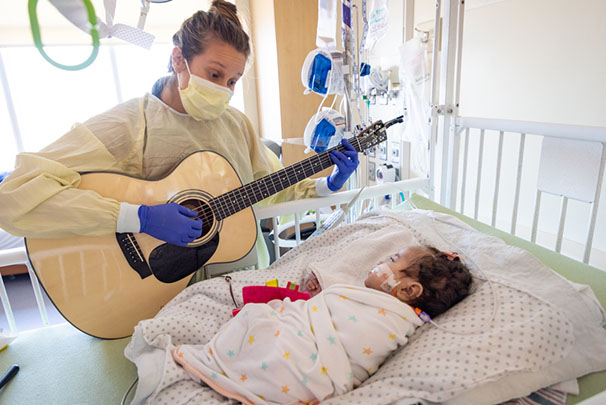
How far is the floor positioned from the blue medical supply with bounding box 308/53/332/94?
6.77ft

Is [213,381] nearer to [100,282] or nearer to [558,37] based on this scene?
[100,282]

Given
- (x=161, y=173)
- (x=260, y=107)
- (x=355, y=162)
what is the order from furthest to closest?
(x=260, y=107) < (x=355, y=162) < (x=161, y=173)

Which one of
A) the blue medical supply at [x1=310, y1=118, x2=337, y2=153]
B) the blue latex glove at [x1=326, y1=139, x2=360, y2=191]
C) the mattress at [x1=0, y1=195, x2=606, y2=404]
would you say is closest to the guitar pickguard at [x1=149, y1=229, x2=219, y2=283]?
the mattress at [x1=0, y1=195, x2=606, y2=404]

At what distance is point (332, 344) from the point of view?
2.81 ft

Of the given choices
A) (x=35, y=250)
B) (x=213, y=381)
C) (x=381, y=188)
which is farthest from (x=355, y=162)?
(x=35, y=250)

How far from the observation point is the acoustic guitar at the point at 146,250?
1.11 metres

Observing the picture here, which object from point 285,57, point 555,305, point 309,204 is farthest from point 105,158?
point 285,57

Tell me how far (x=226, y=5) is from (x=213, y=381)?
1.19m

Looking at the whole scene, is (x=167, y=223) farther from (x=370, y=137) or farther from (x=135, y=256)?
(x=370, y=137)

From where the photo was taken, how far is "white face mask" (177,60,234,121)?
4.00 ft

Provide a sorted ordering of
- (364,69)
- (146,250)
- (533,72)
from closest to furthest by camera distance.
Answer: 1. (146,250)
2. (364,69)
3. (533,72)

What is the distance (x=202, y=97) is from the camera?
4.01ft

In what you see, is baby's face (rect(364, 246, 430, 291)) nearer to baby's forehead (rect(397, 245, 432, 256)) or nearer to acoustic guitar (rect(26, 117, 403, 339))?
baby's forehead (rect(397, 245, 432, 256))

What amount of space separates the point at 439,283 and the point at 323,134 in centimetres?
85
